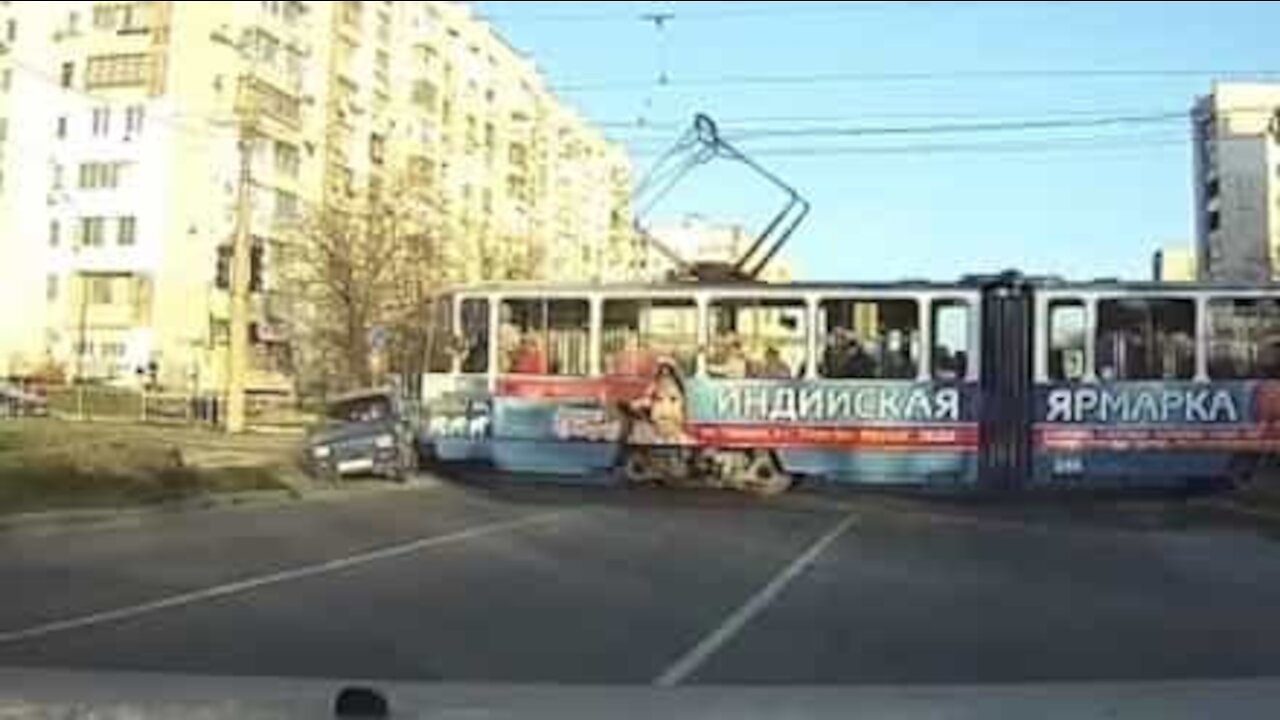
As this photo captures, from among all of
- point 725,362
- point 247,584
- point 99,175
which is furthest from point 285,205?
point 247,584

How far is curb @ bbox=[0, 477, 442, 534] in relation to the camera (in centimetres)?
2495

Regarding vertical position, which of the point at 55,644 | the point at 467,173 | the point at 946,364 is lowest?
the point at 55,644

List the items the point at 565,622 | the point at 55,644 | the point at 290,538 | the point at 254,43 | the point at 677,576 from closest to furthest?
1. the point at 55,644
2. the point at 565,622
3. the point at 677,576
4. the point at 290,538
5. the point at 254,43

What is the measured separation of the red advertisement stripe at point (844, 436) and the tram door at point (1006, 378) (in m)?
0.35

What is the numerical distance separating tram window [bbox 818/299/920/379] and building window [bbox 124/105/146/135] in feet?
229

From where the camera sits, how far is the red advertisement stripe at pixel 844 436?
31.2 meters

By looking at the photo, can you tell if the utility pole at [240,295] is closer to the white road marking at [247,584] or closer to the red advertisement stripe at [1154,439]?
the red advertisement stripe at [1154,439]

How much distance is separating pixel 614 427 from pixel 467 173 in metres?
85.5

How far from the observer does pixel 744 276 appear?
3434 cm

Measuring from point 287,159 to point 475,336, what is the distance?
67.7m

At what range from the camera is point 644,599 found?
16.2 m

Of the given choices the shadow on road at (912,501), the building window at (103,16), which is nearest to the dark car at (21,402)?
the building window at (103,16)

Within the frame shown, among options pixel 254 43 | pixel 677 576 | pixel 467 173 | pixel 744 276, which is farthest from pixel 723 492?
pixel 467 173

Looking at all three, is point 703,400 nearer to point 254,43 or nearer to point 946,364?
point 946,364
